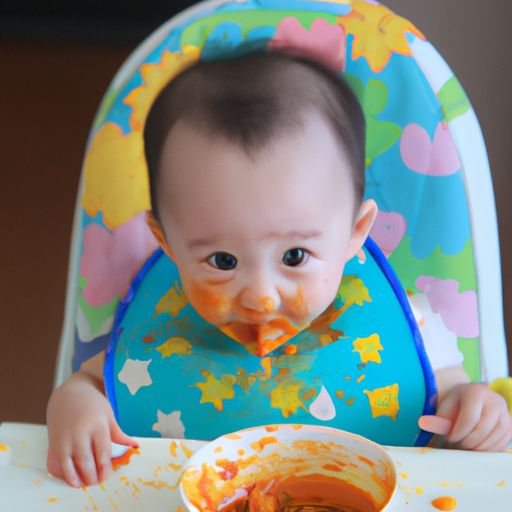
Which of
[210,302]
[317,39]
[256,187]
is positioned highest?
[317,39]

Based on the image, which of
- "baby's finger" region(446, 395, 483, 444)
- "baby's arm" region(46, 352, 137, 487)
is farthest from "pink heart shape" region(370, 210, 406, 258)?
"baby's arm" region(46, 352, 137, 487)

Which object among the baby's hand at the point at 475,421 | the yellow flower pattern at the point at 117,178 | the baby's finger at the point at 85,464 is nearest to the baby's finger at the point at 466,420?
the baby's hand at the point at 475,421

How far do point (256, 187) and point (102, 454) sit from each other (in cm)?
26

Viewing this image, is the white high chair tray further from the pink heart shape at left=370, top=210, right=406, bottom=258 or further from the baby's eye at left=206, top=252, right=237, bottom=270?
the pink heart shape at left=370, top=210, right=406, bottom=258

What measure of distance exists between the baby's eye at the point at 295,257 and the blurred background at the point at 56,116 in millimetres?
847

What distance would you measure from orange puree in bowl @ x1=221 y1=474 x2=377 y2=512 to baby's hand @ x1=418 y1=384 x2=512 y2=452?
0.16 metres

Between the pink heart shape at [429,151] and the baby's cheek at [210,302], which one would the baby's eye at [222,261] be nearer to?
the baby's cheek at [210,302]

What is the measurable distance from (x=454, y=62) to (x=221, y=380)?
902 mm

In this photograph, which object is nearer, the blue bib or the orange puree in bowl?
the orange puree in bowl

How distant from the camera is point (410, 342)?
33.8 inches

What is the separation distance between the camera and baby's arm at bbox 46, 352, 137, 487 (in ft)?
2.27

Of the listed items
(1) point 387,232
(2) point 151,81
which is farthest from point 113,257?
(1) point 387,232

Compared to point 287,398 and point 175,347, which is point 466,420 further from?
point 175,347

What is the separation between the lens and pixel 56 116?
2.24m
